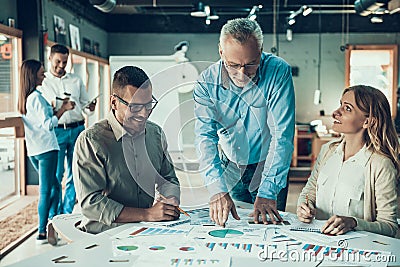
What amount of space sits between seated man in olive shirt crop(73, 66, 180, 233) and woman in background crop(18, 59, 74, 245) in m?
2.07

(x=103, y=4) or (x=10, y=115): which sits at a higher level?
(x=103, y=4)

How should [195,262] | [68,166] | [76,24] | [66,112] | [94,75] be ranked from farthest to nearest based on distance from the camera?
[94,75], [76,24], [66,112], [68,166], [195,262]

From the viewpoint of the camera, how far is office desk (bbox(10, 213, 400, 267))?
1521 millimetres

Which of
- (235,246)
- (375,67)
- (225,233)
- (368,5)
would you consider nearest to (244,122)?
(225,233)

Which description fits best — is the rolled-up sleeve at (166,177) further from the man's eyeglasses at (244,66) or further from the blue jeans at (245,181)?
the man's eyeglasses at (244,66)

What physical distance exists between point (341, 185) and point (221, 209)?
1.75ft

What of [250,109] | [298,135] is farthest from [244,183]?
[298,135]

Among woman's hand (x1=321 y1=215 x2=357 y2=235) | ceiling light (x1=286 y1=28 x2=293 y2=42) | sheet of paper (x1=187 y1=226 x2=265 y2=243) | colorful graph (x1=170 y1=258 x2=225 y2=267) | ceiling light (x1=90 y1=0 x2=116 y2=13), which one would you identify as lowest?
colorful graph (x1=170 y1=258 x2=225 y2=267)

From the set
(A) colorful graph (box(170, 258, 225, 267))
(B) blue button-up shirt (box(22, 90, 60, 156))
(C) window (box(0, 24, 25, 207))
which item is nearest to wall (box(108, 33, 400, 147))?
(C) window (box(0, 24, 25, 207))

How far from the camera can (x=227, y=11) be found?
9172mm

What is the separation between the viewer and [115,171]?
81.9 inches

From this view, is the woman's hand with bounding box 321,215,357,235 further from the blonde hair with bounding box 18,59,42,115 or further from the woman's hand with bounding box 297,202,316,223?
the blonde hair with bounding box 18,59,42,115

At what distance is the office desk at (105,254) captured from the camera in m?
1.52

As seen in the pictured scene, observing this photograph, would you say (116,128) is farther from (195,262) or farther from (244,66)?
(195,262)
